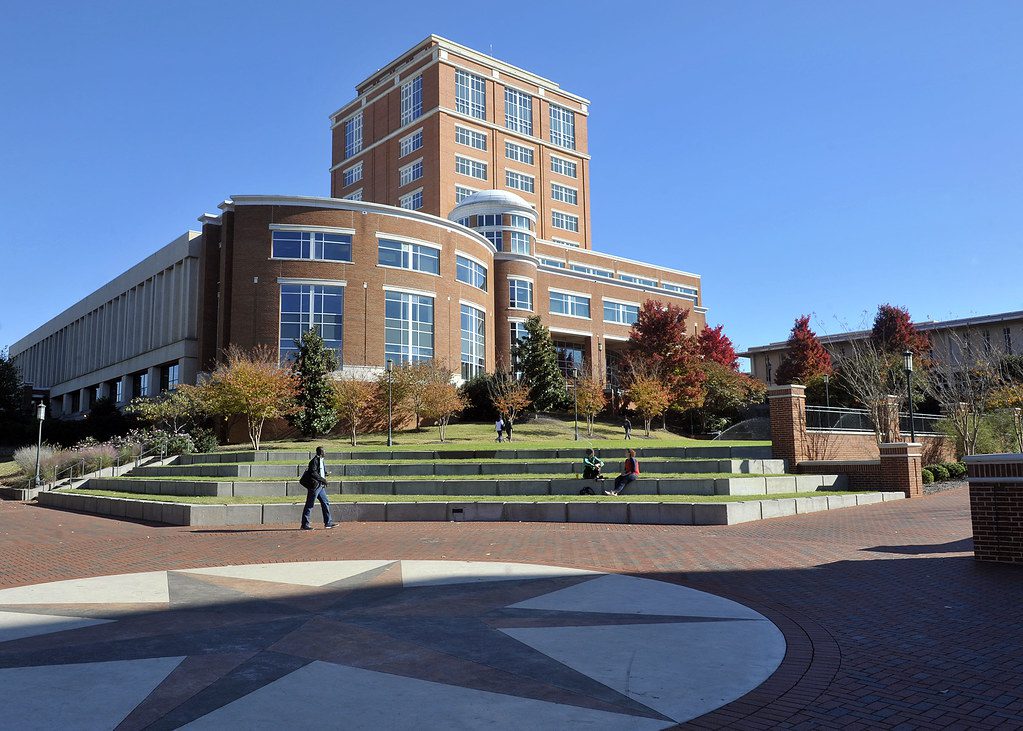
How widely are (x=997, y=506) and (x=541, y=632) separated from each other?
690 cm

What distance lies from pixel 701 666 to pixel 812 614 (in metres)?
2.27

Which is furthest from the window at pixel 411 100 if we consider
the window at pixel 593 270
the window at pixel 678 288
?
the window at pixel 678 288

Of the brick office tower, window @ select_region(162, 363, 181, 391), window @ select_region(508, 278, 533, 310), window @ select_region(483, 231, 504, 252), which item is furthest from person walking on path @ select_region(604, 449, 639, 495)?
the brick office tower

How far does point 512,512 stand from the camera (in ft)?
57.5

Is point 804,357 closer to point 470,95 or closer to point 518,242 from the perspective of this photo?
point 518,242

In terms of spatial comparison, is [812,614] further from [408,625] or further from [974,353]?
[974,353]

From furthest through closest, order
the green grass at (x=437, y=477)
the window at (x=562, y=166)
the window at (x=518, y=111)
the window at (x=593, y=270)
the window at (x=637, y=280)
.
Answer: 1. the window at (x=562, y=166)
2. the window at (x=518, y=111)
3. the window at (x=637, y=280)
4. the window at (x=593, y=270)
5. the green grass at (x=437, y=477)

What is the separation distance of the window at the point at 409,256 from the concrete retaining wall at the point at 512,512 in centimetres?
2479

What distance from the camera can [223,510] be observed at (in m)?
18.0

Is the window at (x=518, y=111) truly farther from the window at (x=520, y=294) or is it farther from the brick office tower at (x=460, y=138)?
the window at (x=520, y=294)

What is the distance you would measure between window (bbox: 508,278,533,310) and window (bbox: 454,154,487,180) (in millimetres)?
16357

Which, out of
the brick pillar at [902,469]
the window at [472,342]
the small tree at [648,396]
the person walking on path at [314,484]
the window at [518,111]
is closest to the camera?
the person walking on path at [314,484]

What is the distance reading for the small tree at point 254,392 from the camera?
33.0m

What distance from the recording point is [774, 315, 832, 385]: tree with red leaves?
185 feet
